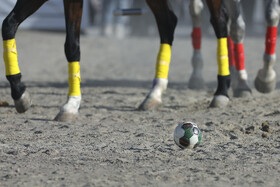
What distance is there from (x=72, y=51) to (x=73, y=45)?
64mm

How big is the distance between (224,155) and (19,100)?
7.88 feet

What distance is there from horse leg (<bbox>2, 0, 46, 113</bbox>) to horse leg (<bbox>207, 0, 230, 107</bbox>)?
190 centimetres

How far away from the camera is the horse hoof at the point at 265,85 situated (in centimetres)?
675

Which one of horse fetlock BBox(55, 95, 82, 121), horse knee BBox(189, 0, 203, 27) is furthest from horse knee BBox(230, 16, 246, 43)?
horse fetlock BBox(55, 95, 82, 121)

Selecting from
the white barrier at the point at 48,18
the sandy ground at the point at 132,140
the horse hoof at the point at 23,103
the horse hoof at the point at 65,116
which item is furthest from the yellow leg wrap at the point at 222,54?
the white barrier at the point at 48,18

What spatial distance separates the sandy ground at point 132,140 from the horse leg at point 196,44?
217 mm

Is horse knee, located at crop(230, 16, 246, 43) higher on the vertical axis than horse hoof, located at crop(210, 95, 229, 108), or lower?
higher

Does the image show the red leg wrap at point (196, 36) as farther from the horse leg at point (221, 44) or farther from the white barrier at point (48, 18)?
the white barrier at point (48, 18)

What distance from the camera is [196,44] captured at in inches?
294

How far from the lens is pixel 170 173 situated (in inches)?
146

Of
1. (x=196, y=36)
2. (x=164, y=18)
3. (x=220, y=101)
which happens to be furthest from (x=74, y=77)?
(x=196, y=36)

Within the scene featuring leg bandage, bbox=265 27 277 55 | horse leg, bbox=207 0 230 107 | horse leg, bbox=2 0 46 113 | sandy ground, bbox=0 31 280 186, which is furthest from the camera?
leg bandage, bbox=265 27 277 55

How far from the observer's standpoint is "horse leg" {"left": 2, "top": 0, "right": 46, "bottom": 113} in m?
5.26

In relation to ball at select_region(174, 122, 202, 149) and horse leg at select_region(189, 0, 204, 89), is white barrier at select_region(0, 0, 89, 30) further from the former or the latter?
ball at select_region(174, 122, 202, 149)
